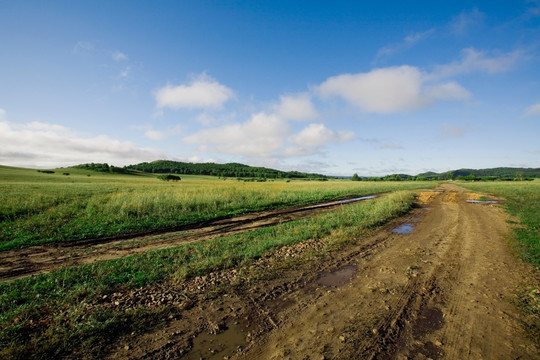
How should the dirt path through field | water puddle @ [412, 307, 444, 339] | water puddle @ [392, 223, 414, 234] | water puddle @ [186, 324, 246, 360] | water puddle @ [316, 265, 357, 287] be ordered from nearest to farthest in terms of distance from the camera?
water puddle @ [186, 324, 246, 360], water puddle @ [412, 307, 444, 339], water puddle @ [316, 265, 357, 287], the dirt path through field, water puddle @ [392, 223, 414, 234]

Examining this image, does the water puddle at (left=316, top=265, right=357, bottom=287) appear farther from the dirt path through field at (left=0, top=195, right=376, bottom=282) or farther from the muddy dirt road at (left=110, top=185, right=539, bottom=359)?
the dirt path through field at (left=0, top=195, right=376, bottom=282)

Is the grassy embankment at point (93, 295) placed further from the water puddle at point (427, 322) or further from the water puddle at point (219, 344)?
the water puddle at point (427, 322)

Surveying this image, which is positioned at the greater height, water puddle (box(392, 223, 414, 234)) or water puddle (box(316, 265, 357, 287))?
water puddle (box(392, 223, 414, 234))

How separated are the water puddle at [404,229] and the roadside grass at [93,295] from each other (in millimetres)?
3567

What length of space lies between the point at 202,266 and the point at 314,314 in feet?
12.1

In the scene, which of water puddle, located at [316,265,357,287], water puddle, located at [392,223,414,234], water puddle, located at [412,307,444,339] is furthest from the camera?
water puddle, located at [392,223,414,234]

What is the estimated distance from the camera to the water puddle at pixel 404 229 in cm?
1197

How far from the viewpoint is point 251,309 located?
5.10m

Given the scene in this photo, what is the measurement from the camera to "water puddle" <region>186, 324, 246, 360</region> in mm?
3854

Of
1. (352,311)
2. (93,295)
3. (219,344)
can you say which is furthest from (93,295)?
(352,311)

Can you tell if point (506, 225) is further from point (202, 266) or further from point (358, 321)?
point (202, 266)

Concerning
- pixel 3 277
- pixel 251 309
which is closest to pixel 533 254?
pixel 251 309

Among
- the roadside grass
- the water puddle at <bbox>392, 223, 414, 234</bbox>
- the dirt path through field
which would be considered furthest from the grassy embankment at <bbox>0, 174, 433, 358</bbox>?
the water puddle at <bbox>392, 223, 414, 234</bbox>

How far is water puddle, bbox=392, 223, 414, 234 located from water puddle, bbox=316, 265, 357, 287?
6.16 m
